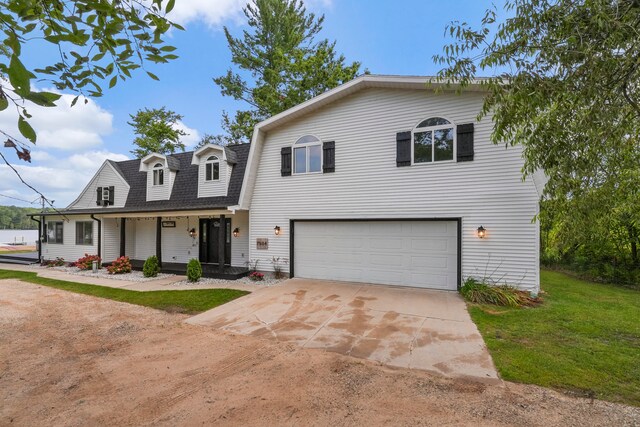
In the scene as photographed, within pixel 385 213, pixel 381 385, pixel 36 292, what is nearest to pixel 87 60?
pixel 381 385

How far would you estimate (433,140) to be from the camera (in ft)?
28.4

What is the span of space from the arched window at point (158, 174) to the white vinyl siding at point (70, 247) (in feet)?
12.7

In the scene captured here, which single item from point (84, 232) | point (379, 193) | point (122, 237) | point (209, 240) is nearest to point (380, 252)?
point (379, 193)

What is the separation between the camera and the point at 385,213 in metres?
9.11

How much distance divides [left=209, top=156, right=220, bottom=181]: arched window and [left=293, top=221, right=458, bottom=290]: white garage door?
4.16 m

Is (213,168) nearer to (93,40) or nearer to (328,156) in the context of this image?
(328,156)

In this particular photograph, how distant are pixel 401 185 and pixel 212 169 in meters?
7.58

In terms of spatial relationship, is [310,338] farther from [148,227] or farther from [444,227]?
[148,227]

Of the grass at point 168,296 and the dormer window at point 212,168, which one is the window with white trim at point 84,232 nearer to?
the grass at point 168,296

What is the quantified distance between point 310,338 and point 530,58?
17.8ft

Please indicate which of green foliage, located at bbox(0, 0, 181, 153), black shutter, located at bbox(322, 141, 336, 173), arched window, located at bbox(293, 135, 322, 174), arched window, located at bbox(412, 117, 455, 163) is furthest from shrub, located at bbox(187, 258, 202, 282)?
green foliage, located at bbox(0, 0, 181, 153)

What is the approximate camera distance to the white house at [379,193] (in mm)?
7922

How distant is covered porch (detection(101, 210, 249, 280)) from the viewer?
461 inches

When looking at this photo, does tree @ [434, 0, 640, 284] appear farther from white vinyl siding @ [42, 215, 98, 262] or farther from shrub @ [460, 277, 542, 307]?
white vinyl siding @ [42, 215, 98, 262]
